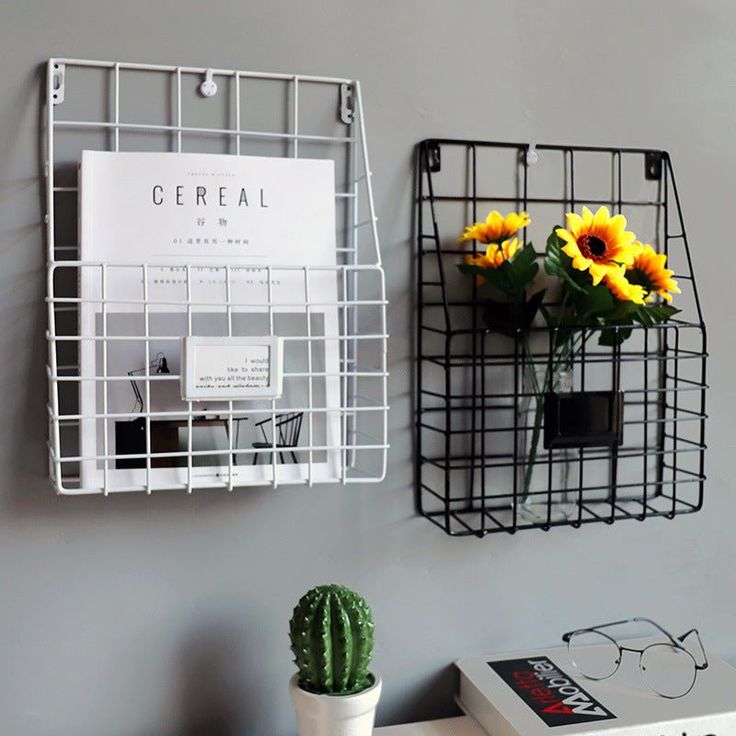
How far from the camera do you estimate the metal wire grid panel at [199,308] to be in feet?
3.13

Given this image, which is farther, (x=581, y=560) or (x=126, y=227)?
(x=581, y=560)

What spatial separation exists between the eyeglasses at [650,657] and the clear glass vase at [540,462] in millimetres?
160

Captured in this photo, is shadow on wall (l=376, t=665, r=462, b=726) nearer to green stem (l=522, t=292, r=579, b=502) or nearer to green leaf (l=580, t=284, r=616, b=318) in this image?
green stem (l=522, t=292, r=579, b=502)

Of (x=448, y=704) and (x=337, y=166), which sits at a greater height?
(x=337, y=166)

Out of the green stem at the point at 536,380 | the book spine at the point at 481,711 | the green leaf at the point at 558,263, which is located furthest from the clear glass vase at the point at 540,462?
the book spine at the point at 481,711

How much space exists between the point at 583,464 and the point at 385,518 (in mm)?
270

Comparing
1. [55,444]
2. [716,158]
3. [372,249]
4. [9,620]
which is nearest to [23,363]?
[55,444]

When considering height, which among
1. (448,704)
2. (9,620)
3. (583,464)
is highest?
(583,464)

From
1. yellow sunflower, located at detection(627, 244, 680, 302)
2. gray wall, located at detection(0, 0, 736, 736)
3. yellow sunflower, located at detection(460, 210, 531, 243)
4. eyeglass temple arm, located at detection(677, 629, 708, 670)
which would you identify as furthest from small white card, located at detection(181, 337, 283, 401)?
eyeglass temple arm, located at detection(677, 629, 708, 670)

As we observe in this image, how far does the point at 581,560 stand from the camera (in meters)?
1.19

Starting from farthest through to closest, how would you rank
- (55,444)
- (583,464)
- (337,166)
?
(583,464) → (337,166) → (55,444)

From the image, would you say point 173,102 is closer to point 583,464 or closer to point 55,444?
point 55,444

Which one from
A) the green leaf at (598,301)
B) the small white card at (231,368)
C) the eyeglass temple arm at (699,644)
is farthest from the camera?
the eyeglass temple arm at (699,644)

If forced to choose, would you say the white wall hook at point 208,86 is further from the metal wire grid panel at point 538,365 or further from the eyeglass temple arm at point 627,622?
the eyeglass temple arm at point 627,622
